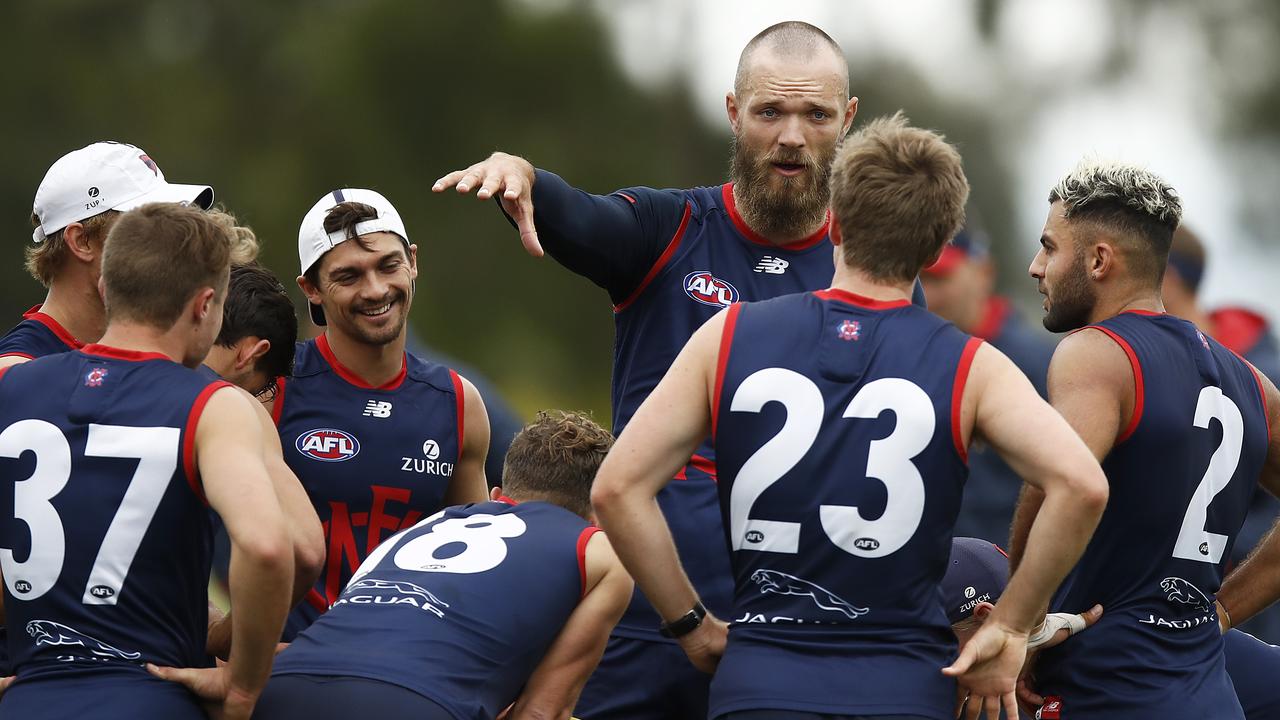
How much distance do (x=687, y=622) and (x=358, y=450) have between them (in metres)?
1.90

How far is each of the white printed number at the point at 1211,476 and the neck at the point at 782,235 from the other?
1.55 m

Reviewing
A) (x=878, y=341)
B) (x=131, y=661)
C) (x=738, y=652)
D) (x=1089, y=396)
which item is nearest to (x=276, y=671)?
(x=131, y=661)

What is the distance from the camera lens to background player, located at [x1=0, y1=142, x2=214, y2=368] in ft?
17.7

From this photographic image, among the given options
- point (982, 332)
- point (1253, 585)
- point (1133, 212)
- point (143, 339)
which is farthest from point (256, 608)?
point (982, 332)

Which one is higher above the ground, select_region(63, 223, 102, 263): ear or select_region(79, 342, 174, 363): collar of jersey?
select_region(63, 223, 102, 263): ear

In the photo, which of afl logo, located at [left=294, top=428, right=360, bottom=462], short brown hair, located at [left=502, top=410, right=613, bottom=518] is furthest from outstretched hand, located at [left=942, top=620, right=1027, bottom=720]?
afl logo, located at [left=294, top=428, right=360, bottom=462]

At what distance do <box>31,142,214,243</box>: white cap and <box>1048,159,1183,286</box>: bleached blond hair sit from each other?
3165 mm

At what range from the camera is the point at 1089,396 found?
473 cm

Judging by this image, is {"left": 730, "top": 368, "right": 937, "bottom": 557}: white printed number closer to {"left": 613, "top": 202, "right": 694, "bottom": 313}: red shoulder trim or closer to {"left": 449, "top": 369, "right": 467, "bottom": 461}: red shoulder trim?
{"left": 613, "top": 202, "right": 694, "bottom": 313}: red shoulder trim

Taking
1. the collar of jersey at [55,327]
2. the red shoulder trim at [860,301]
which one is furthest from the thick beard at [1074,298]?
the collar of jersey at [55,327]

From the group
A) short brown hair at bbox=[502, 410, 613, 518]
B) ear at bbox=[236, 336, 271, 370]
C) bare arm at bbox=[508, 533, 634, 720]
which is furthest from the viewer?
ear at bbox=[236, 336, 271, 370]

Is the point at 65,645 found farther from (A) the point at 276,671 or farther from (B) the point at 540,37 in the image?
(B) the point at 540,37

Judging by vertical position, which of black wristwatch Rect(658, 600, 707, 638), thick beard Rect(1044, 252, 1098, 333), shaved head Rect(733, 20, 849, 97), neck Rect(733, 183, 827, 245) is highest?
shaved head Rect(733, 20, 849, 97)

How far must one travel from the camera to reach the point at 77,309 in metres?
5.47
